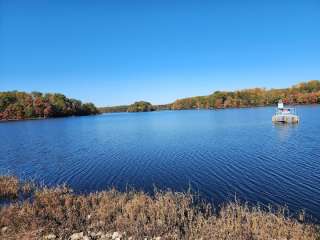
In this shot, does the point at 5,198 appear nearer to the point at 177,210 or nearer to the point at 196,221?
the point at 177,210

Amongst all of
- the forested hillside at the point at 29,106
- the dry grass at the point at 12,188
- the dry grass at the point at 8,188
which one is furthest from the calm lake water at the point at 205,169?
the forested hillside at the point at 29,106

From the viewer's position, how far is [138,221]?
1213cm

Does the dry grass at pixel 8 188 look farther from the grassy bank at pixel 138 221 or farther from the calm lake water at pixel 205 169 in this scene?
the grassy bank at pixel 138 221

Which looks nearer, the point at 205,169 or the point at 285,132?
the point at 205,169

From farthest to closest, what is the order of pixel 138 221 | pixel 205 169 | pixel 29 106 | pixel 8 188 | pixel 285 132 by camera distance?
1. pixel 29 106
2. pixel 285 132
3. pixel 205 169
4. pixel 8 188
5. pixel 138 221

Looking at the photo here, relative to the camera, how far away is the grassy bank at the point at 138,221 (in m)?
10.6

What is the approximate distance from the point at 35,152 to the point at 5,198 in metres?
23.5

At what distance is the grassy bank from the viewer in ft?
34.8

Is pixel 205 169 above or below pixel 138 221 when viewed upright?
below

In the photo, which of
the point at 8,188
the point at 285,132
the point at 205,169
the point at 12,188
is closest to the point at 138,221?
the point at 12,188

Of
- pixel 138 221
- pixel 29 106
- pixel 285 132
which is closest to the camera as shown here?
pixel 138 221

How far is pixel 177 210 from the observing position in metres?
13.8

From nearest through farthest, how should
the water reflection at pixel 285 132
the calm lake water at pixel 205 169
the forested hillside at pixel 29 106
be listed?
the calm lake water at pixel 205 169
the water reflection at pixel 285 132
the forested hillside at pixel 29 106

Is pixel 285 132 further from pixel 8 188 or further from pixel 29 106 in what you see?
pixel 29 106
